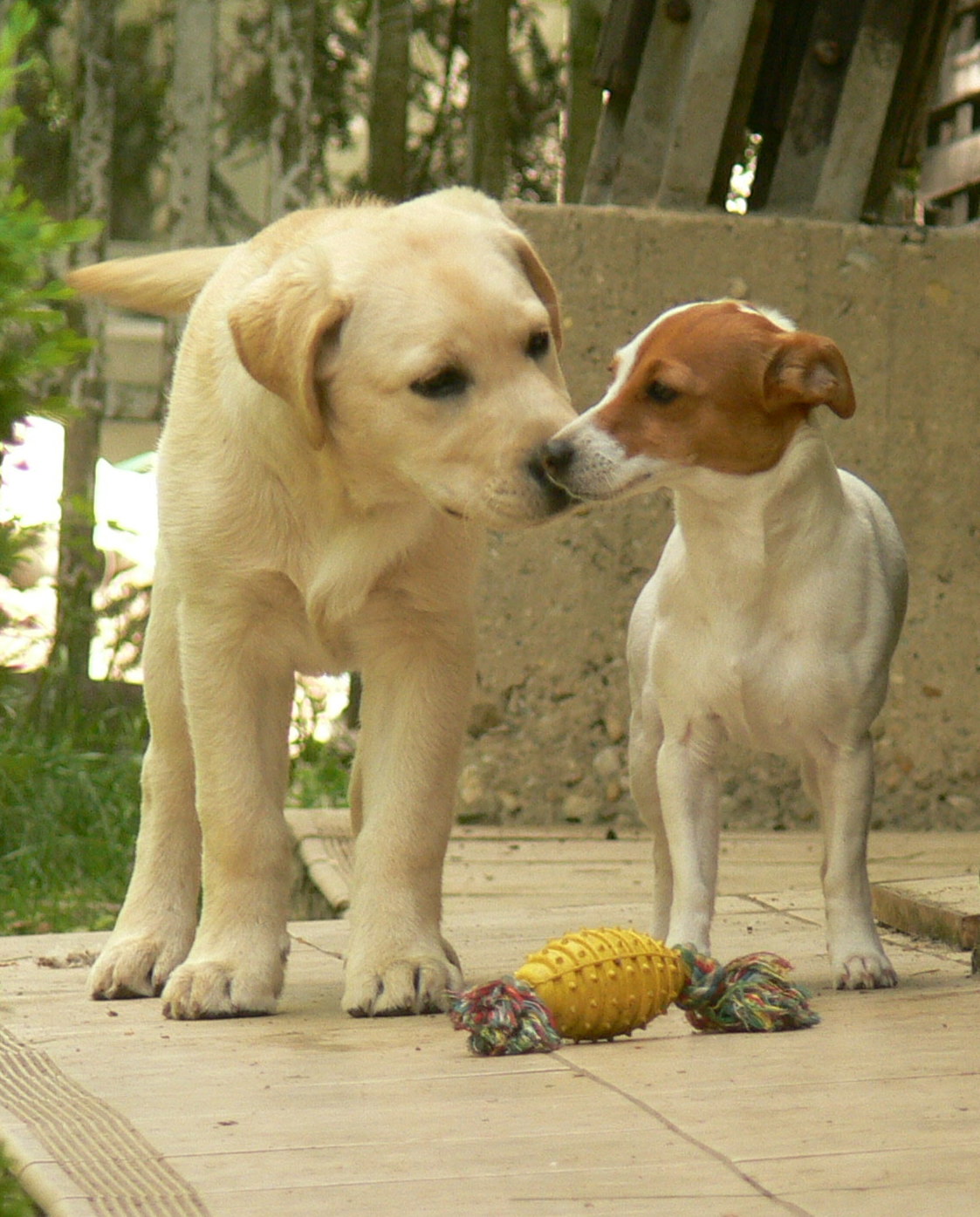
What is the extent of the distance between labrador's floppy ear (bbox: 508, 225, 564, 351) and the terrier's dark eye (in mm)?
95

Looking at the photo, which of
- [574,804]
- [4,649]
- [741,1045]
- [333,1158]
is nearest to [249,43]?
[4,649]

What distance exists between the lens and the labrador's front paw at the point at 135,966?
134 inches

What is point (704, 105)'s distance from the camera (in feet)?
18.0

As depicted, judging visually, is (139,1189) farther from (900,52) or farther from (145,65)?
(145,65)

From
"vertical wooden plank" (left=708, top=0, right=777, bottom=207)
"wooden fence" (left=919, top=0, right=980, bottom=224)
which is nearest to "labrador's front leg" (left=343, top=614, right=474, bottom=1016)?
"vertical wooden plank" (left=708, top=0, right=777, bottom=207)

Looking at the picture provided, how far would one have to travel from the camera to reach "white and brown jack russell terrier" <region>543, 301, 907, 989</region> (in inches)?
123

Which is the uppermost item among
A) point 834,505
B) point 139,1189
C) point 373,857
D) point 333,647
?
point 834,505

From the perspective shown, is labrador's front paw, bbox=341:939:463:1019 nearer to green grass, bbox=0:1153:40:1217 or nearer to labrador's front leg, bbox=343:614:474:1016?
labrador's front leg, bbox=343:614:474:1016

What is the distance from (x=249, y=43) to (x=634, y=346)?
3768mm

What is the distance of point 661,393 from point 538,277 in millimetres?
341

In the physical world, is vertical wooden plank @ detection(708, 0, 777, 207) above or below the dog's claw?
above

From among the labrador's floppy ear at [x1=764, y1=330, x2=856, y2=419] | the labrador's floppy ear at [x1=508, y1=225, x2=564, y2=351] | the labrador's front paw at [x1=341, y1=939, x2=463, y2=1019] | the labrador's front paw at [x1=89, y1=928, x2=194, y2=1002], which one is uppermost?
the labrador's floppy ear at [x1=508, y1=225, x2=564, y2=351]

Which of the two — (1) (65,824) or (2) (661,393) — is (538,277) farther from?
(1) (65,824)

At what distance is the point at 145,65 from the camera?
258 inches
